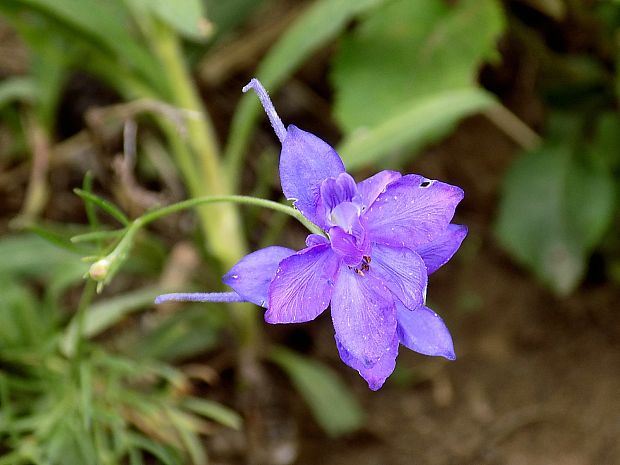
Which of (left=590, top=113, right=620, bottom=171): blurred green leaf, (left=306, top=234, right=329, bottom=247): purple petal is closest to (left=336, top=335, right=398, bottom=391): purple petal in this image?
(left=306, top=234, right=329, bottom=247): purple petal

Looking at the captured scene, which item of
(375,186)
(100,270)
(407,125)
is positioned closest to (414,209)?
(375,186)

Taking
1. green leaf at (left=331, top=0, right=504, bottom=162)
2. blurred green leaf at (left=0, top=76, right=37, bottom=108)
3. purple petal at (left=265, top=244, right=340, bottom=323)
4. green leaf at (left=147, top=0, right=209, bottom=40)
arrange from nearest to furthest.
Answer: purple petal at (left=265, top=244, right=340, bottom=323)
green leaf at (left=147, top=0, right=209, bottom=40)
green leaf at (left=331, top=0, right=504, bottom=162)
blurred green leaf at (left=0, top=76, right=37, bottom=108)

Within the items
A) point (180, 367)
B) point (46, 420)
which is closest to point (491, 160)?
point (180, 367)

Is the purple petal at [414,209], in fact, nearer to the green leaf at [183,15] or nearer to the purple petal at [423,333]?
the purple petal at [423,333]

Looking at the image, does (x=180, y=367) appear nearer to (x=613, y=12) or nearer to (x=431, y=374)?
(x=431, y=374)

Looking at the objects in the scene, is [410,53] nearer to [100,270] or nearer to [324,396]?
[324,396]

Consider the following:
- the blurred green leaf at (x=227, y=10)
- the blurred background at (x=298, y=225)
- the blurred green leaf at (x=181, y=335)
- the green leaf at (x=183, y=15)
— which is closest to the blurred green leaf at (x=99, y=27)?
the blurred background at (x=298, y=225)

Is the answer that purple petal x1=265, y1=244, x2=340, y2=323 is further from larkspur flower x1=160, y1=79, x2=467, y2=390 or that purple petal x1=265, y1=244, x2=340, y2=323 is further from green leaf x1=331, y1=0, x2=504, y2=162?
green leaf x1=331, y1=0, x2=504, y2=162
